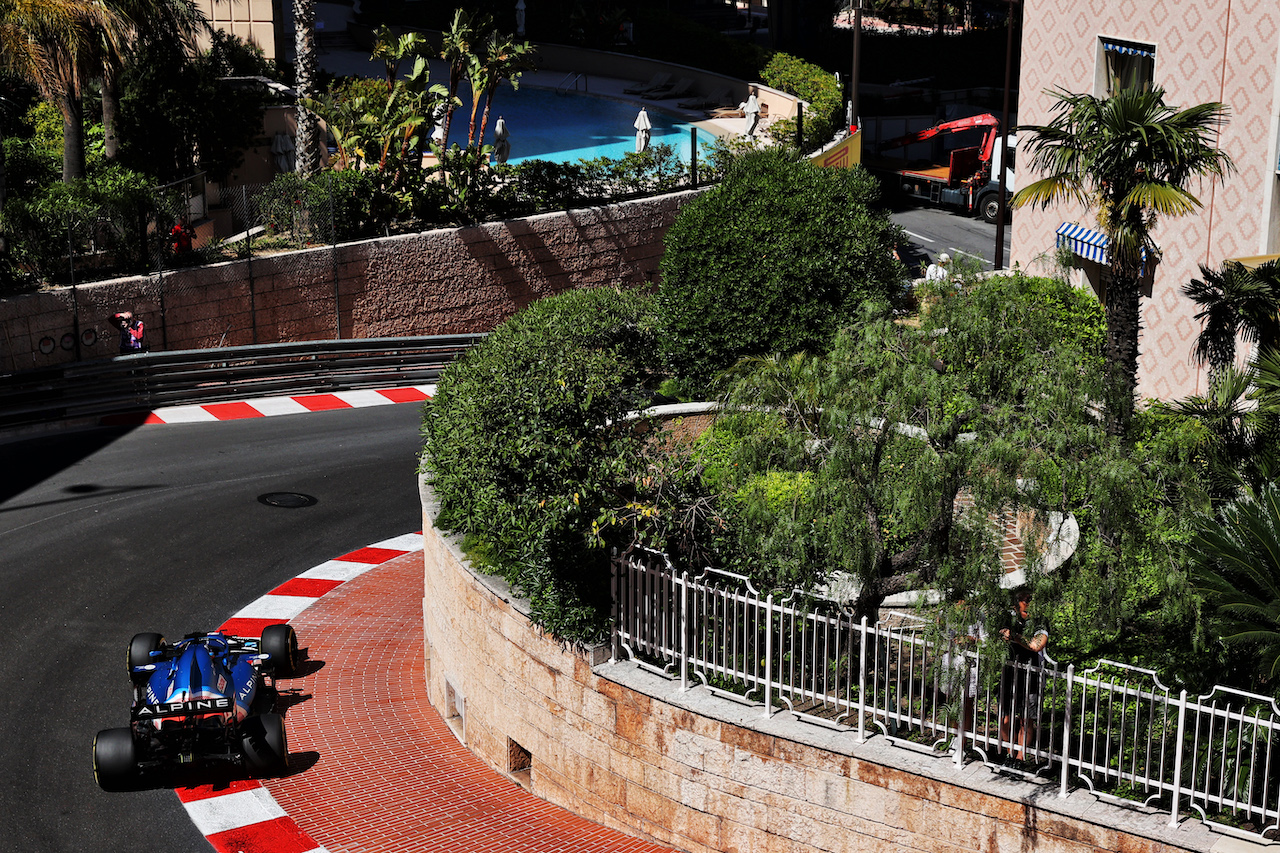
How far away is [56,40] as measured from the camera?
25375 mm

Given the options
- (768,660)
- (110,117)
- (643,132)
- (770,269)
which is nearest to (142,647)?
(768,660)

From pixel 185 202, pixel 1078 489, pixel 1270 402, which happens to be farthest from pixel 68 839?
pixel 185 202

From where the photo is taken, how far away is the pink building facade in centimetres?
2009

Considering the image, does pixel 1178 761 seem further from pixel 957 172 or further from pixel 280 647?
pixel 957 172

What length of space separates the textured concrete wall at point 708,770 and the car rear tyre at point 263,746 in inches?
76.8

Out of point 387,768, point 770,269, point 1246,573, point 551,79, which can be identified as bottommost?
point 387,768

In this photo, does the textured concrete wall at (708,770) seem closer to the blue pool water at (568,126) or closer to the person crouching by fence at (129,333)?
the person crouching by fence at (129,333)

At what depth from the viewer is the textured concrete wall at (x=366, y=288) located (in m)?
24.9

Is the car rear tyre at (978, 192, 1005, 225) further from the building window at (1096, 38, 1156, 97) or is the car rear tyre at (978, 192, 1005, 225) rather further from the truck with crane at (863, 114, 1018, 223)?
the building window at (1096, 38, 1156, 97)

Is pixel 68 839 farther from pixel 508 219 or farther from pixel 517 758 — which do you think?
pixel 508 219

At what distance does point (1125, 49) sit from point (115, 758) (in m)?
19.7

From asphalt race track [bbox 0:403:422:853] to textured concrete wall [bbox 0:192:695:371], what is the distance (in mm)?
2719

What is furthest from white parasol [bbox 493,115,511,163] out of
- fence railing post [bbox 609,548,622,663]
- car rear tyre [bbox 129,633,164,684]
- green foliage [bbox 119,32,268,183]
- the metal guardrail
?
fence railing post [bbox 609,548,622,663]

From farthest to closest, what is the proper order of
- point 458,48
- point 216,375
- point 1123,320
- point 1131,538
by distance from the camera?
point 458,48, point 216,375, point 1123,320, point 1131,538
